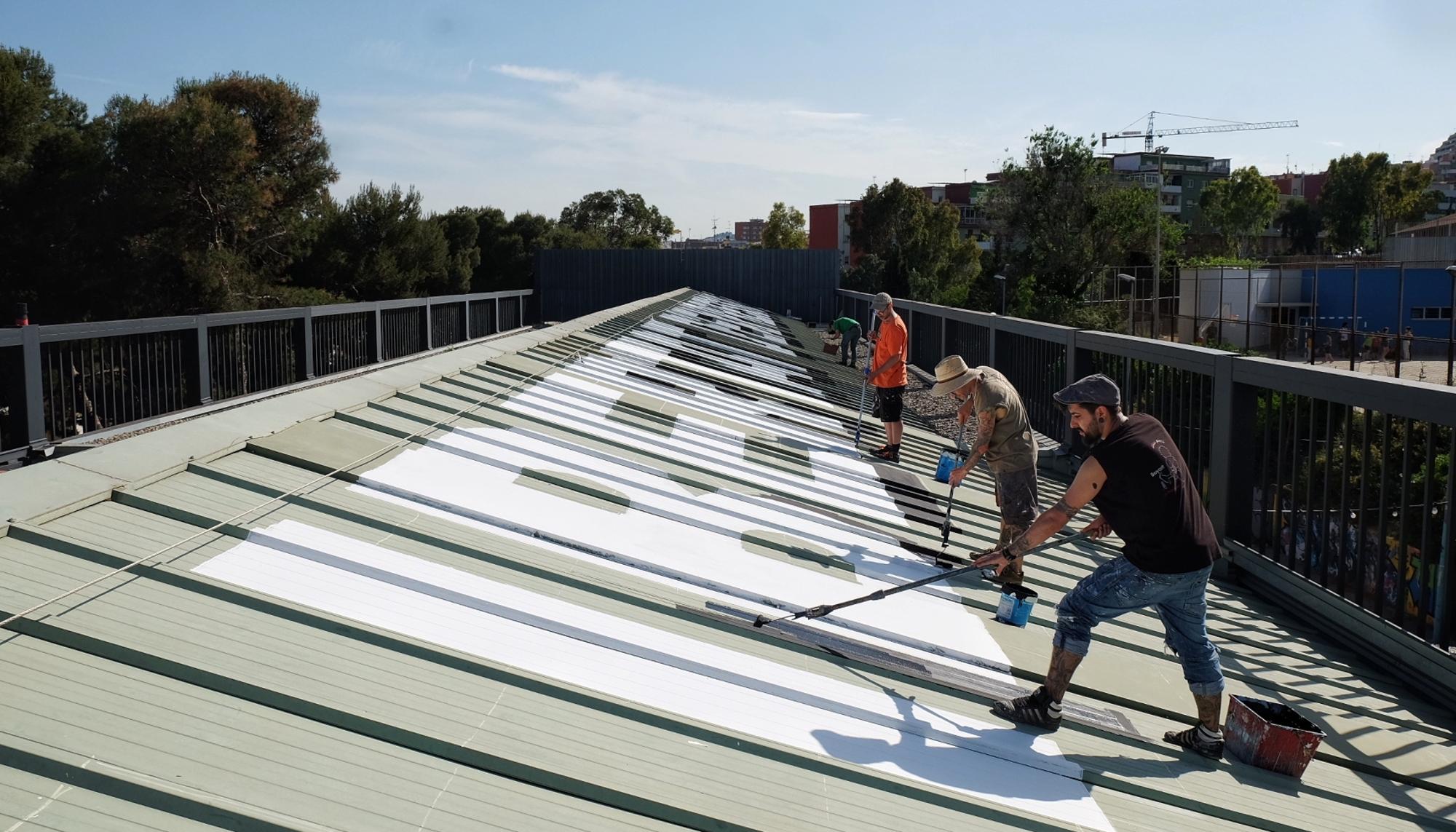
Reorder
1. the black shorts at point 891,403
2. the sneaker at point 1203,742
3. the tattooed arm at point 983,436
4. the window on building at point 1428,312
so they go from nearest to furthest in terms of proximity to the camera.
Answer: the sneaker at point 1203,742
the tattooed arm at point 983,436
the black shorts at point 891,403
the window on building at point 1428,312

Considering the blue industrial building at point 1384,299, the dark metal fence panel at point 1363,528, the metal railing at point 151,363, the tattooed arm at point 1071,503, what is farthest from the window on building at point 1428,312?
the tattooed arm at point 1071,503

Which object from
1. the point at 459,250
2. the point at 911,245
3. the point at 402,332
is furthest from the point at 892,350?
the point at 911,245

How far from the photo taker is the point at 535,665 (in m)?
3.84

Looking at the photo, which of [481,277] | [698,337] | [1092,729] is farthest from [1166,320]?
[1092,729]

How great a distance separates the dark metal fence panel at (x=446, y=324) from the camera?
68.4ft

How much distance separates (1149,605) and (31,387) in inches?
295

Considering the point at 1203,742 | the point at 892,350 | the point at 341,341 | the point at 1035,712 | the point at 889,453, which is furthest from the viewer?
the point at 341,341

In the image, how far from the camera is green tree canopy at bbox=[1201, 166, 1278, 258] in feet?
360

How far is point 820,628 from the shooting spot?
5098mm

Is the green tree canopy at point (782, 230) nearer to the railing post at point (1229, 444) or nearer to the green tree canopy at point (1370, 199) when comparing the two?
the green tree canopy at point (1370, 199)

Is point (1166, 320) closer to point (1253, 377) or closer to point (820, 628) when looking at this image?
point (1253, 377)

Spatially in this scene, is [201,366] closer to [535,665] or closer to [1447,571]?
[535,665]

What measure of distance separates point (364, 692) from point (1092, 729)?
307 centimetres

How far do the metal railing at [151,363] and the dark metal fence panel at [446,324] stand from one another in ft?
14.0
